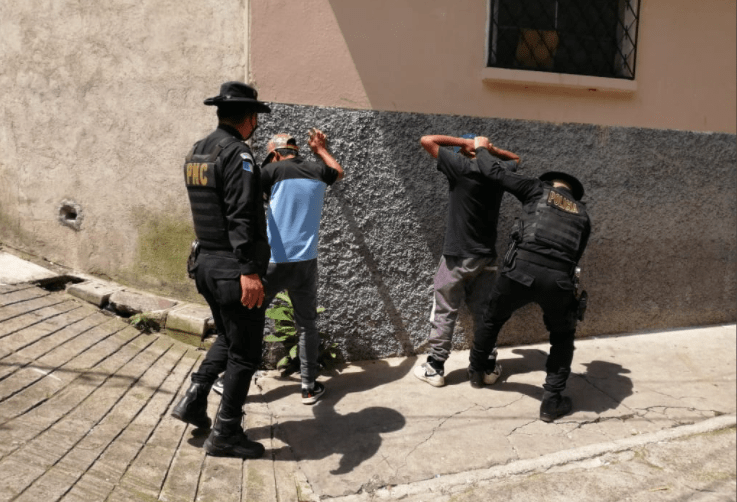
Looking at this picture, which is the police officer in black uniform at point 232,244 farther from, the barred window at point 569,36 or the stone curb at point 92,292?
the barred window at point 569,36

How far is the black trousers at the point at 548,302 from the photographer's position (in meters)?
3.59

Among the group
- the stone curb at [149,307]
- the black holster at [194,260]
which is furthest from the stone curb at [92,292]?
the black holster at [194,260]

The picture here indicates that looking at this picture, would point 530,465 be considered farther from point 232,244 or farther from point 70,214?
point 70,214

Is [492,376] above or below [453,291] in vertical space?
below

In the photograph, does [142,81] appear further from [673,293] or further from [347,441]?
[673,293]

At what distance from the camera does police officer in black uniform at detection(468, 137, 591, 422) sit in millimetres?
3604

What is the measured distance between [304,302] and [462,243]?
1222mm

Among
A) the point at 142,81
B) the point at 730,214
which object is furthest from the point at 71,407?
the point at 730,214

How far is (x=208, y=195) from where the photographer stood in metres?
2.88

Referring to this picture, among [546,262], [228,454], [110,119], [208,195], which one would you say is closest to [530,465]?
[546,262]

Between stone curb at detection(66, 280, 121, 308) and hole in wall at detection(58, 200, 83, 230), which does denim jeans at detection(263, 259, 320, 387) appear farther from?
hole in wall at detection(58, 200, 83, 230)

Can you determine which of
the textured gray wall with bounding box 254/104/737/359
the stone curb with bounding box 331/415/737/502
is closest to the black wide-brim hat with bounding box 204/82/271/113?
the textured gray wall with bounding box 254/104/737/359

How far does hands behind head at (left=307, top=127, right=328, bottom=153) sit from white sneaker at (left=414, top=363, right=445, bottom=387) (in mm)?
1825

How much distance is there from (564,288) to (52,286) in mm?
3889
